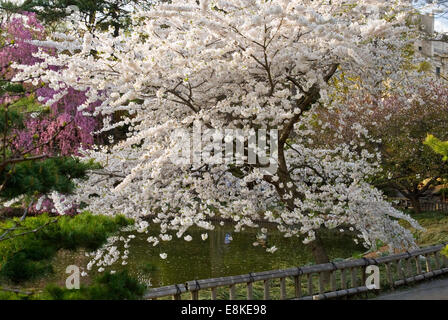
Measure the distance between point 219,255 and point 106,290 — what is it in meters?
11.1

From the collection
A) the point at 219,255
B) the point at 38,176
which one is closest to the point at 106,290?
the point at 38,176

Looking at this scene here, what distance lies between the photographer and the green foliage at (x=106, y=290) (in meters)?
3.29

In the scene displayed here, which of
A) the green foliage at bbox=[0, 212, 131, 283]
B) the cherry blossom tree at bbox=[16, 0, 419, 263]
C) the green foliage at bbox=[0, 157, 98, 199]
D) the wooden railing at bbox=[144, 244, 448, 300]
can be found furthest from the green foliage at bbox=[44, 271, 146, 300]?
the cherry blossom tree at bbox=[16, 0, 419, 263]

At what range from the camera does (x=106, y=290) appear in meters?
3.38

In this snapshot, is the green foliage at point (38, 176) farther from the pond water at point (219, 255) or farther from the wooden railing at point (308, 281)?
the pond water at point (219, 255)

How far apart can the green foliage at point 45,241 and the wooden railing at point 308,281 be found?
1.88m

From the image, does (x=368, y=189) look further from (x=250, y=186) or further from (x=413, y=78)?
(x=413, y=78)

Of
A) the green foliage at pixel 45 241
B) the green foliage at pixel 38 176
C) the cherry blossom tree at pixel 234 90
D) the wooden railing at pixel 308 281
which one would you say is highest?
the cherry blossom tree at pixel 234 90

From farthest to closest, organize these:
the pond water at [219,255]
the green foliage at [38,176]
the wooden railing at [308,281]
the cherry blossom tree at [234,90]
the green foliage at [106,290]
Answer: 1. the pond water at [219,255]
2. the cherry blossom tree at [234,90]
3. the wooden railing at [308,281]
4. the green foliage at [38,176]
5. the green foliage at [106,290]

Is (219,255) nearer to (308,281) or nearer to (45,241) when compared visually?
(308,281)

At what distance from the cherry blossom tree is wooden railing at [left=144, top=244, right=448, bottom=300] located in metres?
0.46

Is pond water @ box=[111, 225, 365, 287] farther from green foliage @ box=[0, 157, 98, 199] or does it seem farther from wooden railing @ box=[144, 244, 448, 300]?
green foliage @ box=[0, 157, 98, 199]

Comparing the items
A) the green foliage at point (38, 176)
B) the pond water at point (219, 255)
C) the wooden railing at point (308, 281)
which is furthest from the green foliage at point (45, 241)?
the pond water at point (219, 255)
